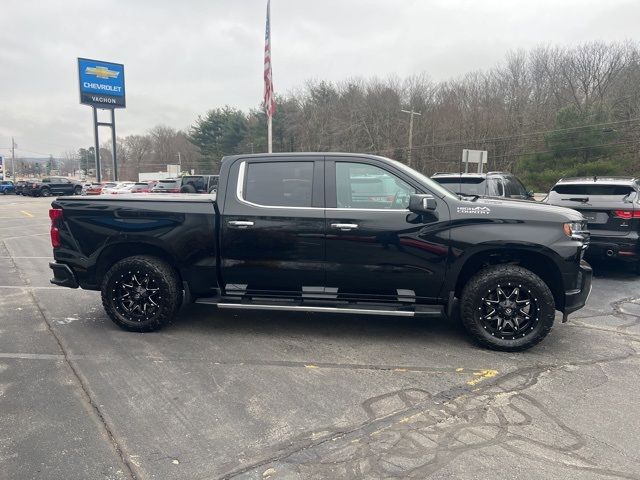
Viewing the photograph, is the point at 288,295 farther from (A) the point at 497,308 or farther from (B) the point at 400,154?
(B) the point at 400,154

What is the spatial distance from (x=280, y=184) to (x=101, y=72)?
42863 millimetres

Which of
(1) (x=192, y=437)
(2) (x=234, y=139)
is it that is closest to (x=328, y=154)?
(1) (x=192, y=437)

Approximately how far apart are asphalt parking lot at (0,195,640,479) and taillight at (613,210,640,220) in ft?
7.51

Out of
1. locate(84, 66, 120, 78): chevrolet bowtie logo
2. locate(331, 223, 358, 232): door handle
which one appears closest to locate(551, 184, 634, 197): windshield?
locate(331, 223, 358, 232): door handle

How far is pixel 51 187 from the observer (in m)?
41.7

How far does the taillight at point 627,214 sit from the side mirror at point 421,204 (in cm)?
461

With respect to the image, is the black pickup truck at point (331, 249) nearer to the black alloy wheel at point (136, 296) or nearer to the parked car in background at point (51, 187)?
the black alloy wheel at point (136, 296)

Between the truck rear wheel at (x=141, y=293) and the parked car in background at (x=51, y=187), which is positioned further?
the parked car in background at (x=51, y=187)

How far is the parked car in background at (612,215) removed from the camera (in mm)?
7340

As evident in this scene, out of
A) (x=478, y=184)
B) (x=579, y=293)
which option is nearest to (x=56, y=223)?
(x=579, y=293)

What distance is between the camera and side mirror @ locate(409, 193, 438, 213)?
174 inches

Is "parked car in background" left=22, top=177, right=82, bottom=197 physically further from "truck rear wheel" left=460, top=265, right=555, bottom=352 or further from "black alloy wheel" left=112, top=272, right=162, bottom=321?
"truck rear wheel" left=460, top=265, right=555, bottom=352

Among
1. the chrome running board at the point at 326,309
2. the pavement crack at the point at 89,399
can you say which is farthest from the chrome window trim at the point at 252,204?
the pavement crack at the point at 89,399

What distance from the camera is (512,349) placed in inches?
180
